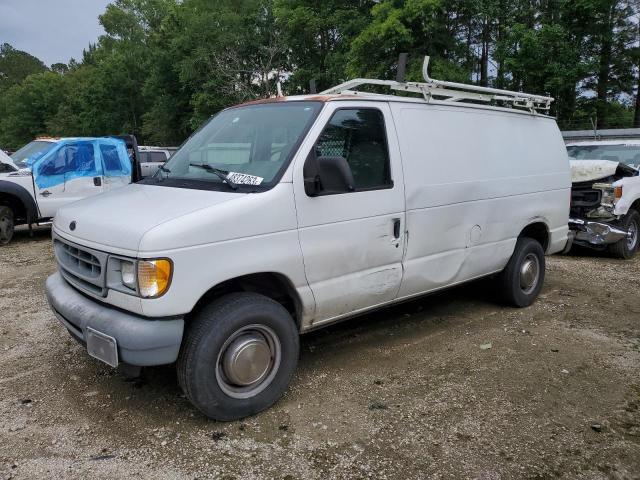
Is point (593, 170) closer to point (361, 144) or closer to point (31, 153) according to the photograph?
point (361, 144)

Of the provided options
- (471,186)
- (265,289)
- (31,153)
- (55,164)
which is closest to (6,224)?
(55,164)

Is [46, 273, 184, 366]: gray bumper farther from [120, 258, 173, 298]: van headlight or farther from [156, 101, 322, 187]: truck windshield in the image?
[156, 101, 322, 187]: truck windshield

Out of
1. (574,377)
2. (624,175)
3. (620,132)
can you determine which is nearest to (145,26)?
(620,132)

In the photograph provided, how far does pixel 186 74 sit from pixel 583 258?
32062 millimetres

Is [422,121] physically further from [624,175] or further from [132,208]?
[624,175]

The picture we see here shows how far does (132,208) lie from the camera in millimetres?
3428

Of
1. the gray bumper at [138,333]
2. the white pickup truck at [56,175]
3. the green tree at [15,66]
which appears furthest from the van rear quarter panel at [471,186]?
the green tree at [15,66]

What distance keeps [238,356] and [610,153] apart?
9000mm

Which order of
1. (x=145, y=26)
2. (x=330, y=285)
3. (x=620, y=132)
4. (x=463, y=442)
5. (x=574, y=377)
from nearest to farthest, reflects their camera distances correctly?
1. (x=463, y=442)
2. (x=330, y=285)
3. (x=574, y=377)
4. (x=620, y=132)
5. (x=145, y=26)

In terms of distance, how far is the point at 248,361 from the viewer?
3.42 meters

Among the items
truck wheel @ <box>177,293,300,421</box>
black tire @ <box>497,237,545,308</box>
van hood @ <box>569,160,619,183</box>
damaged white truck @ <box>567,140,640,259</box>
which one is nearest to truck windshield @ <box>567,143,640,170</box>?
damaged white truck @ <box>567,140,640,259</box>

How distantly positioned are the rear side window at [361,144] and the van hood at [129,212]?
0.91m

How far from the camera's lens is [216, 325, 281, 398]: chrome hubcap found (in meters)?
3.35

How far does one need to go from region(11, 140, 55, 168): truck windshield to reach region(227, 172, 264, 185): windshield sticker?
26.6 feet
